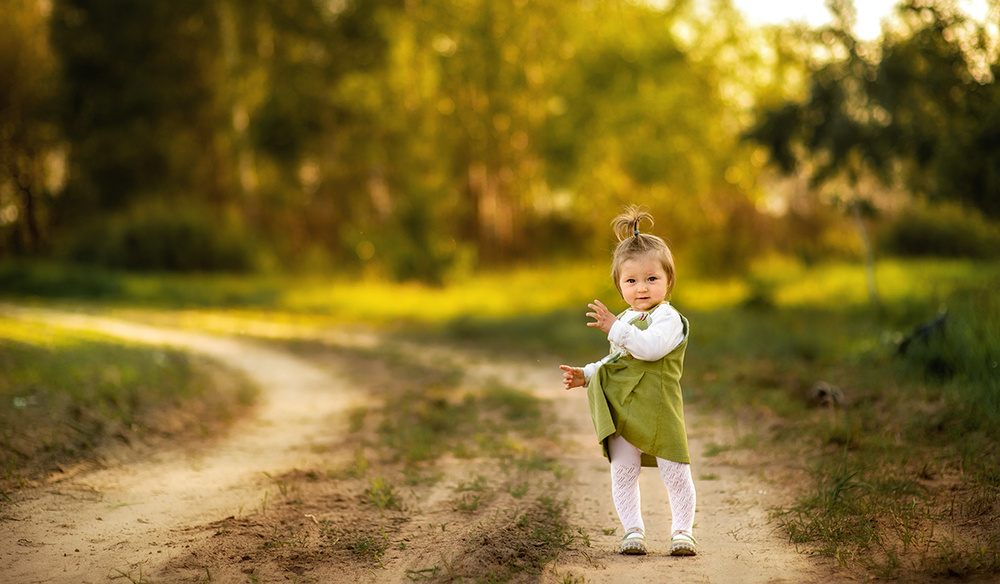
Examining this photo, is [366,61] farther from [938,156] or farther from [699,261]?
[938,156]

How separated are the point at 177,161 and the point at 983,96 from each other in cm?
3101

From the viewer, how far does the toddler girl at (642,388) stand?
4.24 m

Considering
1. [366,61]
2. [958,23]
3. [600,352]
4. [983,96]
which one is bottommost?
[600,352]

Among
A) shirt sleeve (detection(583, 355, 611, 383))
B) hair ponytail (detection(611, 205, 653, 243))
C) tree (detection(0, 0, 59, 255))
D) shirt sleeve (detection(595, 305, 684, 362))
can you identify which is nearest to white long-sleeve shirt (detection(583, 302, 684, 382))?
shirt sleeve (detection(595, 305, 684, 362))

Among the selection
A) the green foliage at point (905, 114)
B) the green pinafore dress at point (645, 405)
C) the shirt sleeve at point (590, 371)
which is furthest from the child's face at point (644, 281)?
the green foliage at point (905, 114)

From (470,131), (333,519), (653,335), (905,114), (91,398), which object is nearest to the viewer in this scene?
(653,335)

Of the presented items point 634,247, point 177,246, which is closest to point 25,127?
point 177,246

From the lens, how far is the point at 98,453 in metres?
6.41

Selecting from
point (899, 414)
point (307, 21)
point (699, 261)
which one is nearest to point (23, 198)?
point (307, 21)

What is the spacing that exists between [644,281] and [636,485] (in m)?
1.11

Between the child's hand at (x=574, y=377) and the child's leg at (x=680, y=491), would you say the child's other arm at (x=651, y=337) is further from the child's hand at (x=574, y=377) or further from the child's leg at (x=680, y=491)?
the child's leg at (x=680, y=491)

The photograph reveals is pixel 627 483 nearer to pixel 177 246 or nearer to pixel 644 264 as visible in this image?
pixel 644 264

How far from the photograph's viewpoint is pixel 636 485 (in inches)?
175

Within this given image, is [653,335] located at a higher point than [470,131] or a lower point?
lower
